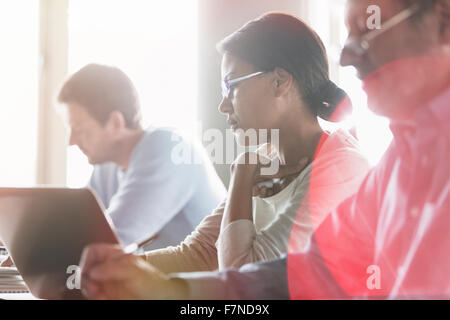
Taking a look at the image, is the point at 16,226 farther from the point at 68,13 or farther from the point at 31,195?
the point at 68,13

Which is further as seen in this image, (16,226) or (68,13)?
(68,13)

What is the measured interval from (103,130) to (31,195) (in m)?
1.04

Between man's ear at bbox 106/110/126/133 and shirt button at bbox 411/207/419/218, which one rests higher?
man's ear at bbox 106/110/126/133

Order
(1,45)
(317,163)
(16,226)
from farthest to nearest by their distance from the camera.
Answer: (1,45)
(317,163)
(16,226)

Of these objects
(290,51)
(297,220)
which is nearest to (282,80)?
(290,51)

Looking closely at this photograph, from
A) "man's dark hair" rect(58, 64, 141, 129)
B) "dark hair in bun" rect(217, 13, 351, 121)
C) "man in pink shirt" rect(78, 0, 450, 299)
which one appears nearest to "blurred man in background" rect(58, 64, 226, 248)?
"man's dark hair" rect(58, 64, 141, 129)

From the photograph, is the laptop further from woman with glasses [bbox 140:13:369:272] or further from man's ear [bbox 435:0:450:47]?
man's ear [bbox 435:0:450:47]

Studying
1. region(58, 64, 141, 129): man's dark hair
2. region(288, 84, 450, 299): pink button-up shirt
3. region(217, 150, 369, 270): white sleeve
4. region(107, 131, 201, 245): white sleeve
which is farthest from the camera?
region(58, 64, 141, 129): man's dark hair

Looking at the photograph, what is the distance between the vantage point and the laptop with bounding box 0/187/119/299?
68 centimetres

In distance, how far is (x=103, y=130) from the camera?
1758mm

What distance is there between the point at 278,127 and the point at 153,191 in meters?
0.56

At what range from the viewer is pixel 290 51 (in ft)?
3.35

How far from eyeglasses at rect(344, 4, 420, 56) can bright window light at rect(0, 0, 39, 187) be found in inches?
74.1
